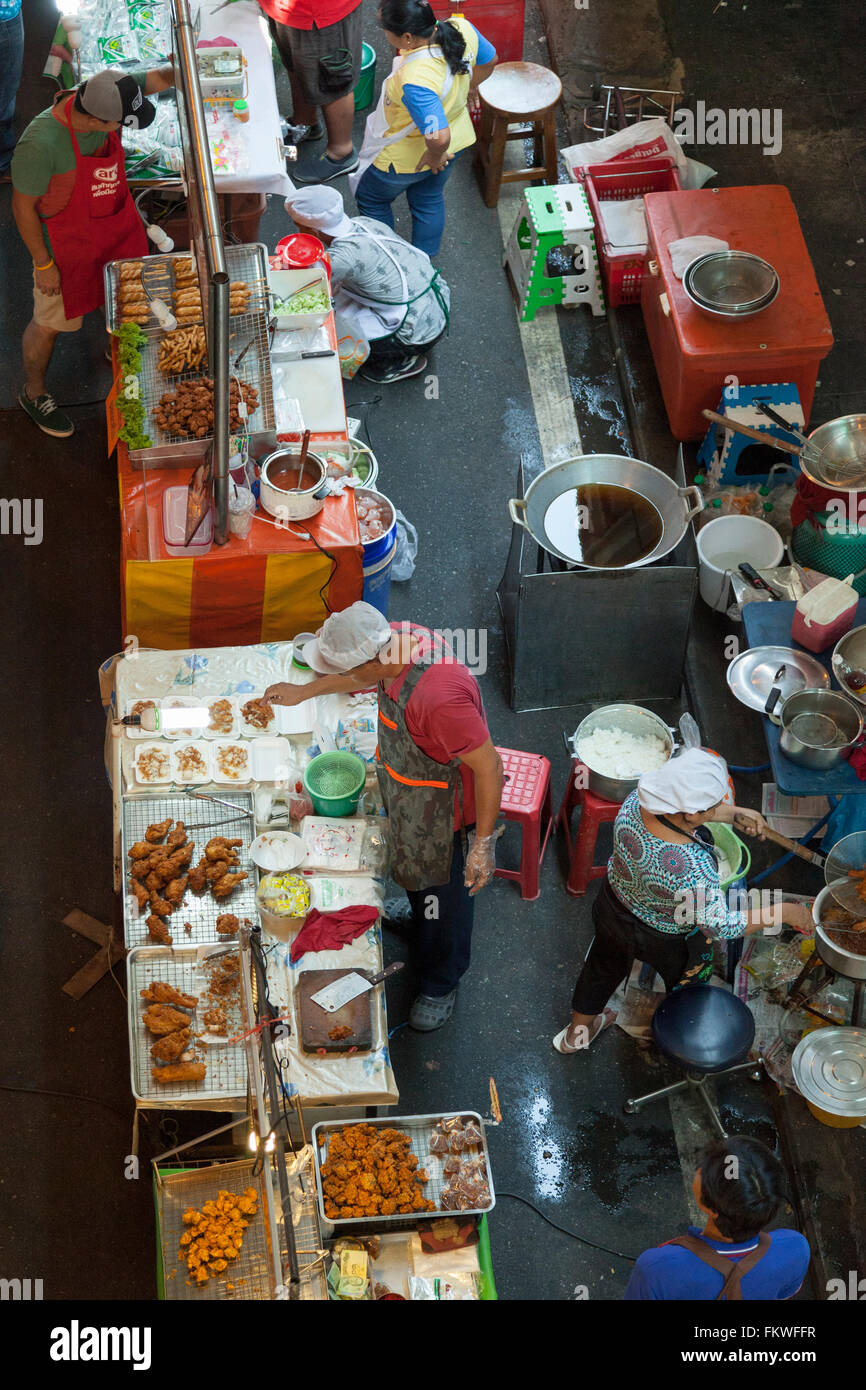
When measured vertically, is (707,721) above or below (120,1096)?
above

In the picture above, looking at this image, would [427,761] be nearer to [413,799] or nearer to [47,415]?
[413,799]

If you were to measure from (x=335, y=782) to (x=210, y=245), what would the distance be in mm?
2160

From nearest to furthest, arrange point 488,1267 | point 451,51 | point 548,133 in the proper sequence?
point 488,1267
point 451,51
point 548,133

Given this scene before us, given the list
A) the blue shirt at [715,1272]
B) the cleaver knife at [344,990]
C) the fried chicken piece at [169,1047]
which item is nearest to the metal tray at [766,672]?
the cleaver knife at [344,990]

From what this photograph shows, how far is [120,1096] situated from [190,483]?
273 centimetres

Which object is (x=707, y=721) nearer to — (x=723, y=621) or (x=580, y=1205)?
(x=723, y=621)

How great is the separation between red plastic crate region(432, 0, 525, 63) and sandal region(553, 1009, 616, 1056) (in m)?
6.50

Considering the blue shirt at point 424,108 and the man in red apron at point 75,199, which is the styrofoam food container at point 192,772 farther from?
the blue shirt at point 424,108

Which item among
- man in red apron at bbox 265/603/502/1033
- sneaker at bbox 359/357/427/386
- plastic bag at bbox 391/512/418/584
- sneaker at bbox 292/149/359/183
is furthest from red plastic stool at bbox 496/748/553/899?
sneaker at bbox 292/149/359/183

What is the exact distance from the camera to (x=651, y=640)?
6863mm

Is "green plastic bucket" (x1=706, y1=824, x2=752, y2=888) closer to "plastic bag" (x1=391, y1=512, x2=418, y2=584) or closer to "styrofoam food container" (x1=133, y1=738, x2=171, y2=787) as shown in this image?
"styrofoam food container" (x1=133, y1=738, x2=171, y2=787)

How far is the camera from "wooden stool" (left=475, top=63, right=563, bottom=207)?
895 cm

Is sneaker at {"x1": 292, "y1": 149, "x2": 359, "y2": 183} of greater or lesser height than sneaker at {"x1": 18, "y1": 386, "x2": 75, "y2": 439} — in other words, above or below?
above

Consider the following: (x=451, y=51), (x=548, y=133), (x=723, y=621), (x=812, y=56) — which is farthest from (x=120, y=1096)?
(x=812, y=56)
